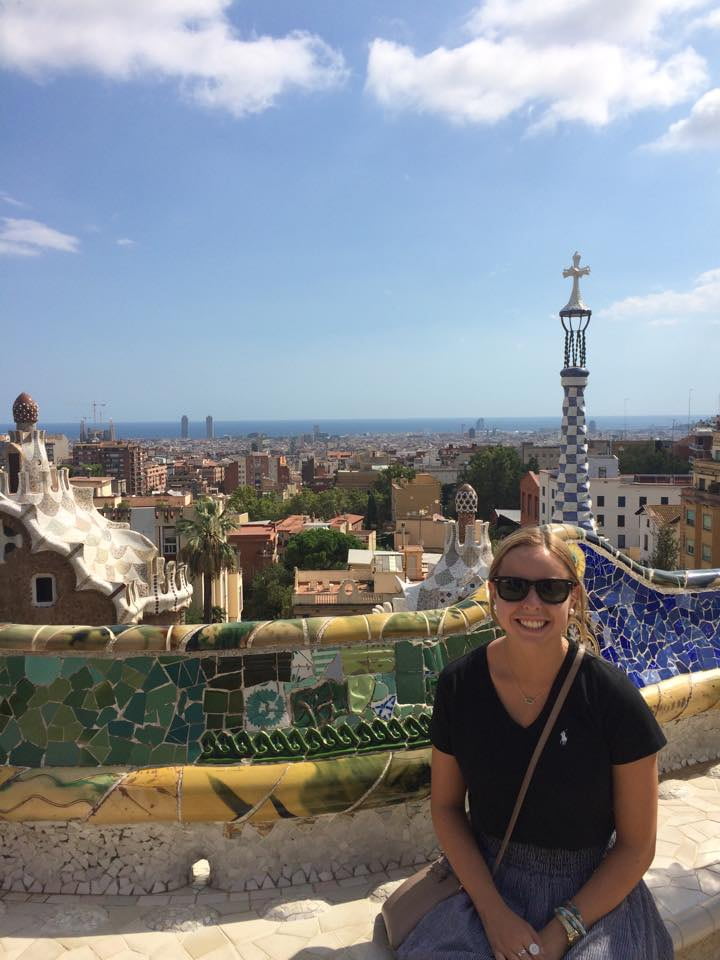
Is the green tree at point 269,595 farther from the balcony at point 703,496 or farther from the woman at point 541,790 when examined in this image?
the woman at point 541,790

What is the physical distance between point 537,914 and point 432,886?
0.36 meters

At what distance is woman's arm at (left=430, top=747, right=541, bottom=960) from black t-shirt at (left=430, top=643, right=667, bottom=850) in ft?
0.17

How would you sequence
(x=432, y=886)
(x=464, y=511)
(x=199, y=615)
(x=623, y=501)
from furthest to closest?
(x=623, y=501) < (x=199, y=615) < (x=464, y=511) < (x=432, y=886)

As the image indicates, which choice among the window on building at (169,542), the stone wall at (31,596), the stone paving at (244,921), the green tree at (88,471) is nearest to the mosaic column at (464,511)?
the stone wall at (31,596)

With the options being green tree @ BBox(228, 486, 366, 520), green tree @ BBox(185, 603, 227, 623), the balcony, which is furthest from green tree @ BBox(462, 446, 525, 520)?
green tree @ BBox(185, 603, 227, 623)

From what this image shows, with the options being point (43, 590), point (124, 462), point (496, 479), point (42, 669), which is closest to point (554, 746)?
point (42, 669)

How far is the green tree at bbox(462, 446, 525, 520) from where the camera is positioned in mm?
64250

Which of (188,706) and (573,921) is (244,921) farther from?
(573,921)

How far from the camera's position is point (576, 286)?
1334 centimetres

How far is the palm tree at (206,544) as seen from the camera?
2359cm

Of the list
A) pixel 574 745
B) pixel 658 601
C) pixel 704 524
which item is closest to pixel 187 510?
pixel 704 524

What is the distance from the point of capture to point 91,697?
379 centimetres

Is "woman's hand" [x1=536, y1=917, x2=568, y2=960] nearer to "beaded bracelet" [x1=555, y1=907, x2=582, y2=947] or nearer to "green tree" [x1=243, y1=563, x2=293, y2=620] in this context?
"beaded bracelet" [x1=555, y1=907, x2=582, y2=947]

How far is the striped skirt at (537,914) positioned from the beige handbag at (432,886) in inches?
1.3
